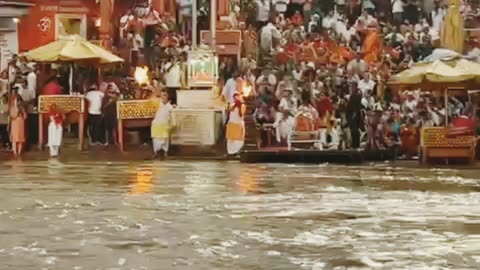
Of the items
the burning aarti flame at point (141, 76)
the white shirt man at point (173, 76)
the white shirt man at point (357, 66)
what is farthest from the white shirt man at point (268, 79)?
the burning aarti flame at point (141, 76)

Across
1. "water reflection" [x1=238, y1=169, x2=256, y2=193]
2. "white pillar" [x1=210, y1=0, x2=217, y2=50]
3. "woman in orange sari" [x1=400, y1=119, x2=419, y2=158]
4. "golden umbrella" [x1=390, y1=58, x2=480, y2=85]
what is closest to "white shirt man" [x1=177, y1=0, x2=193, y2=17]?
"white pillar" [x1=210, y1=0, x2=217, y2=50]

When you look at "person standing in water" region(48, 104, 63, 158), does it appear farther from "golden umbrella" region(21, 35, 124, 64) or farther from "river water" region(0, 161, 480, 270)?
"river water" region(0, 161, 480, 270)

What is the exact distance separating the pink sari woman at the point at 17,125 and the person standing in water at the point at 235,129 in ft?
15.5

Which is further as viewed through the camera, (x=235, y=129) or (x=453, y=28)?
(x=453, y=28)

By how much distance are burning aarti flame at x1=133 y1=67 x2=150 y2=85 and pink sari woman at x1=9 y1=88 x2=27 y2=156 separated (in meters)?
3.29

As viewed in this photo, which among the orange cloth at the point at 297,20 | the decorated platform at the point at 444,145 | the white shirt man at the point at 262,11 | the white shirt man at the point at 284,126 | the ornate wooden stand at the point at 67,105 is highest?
the white shirt man at the point at 262,11

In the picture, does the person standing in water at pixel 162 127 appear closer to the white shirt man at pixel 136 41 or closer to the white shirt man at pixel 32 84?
the white shirt man at pixel 32 84

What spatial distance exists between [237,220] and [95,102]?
47.2 ft

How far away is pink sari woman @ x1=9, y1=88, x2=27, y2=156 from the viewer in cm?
2664

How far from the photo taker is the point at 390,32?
32938 millimetres

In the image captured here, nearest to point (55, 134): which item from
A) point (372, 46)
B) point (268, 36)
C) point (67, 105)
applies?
point (67, 105)

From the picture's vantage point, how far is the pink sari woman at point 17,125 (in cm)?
2664

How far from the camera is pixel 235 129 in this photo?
25828mm

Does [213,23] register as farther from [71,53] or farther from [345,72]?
[71,53]
